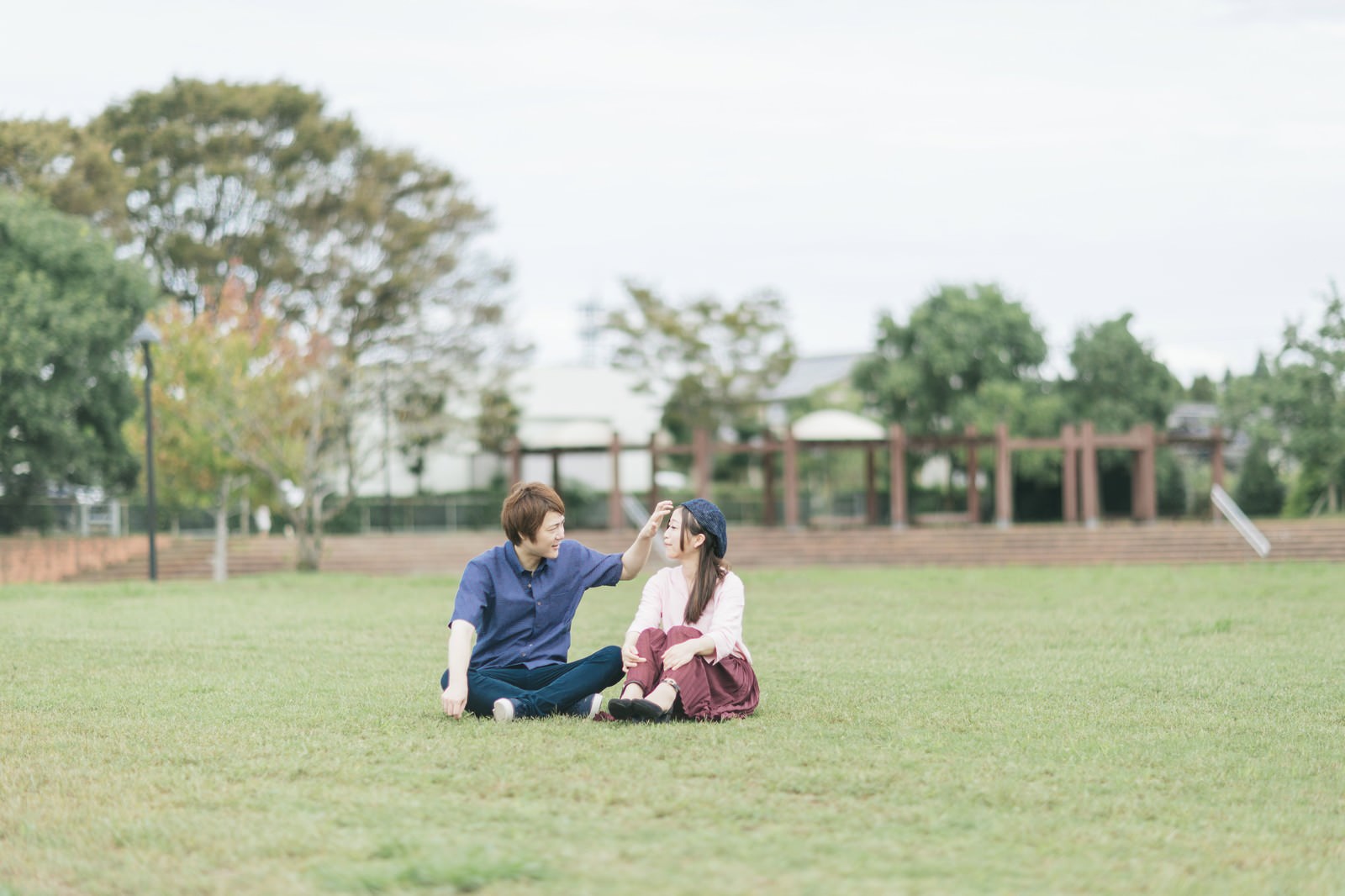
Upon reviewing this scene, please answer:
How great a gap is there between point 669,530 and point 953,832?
2418 millimetres

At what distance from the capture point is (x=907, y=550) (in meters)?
25.7

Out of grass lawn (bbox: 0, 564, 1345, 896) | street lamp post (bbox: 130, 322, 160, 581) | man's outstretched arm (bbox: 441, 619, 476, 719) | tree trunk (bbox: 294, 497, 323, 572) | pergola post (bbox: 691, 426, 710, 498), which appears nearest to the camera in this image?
grass lawn (bbox: 0, 564, 1345, 896)

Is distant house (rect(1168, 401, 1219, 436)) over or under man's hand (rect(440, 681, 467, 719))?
over

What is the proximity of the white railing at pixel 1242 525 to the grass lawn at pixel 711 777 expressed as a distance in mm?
15719

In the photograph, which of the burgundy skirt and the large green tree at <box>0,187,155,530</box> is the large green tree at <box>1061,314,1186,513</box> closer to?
the large green tree at <box>0,187,155,530</box>

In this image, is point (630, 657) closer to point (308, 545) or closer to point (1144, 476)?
point (308, 545)

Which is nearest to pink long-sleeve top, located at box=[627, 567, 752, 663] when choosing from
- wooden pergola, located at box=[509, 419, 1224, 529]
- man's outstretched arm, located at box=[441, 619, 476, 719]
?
man's outstretched arm, located at box=[441, 619, 476, 719]

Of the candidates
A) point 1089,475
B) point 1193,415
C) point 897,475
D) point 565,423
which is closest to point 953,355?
point 897,475

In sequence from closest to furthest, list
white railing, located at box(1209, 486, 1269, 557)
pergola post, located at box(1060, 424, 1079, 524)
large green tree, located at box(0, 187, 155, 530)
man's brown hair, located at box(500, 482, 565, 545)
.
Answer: man's brown hair, located at box(500, 482, 565, 545) → white railing, located at box(1209, 486, 1269, 557) → large green tree, located at box(0, 187, 155, 530) → pergola post, located at box(1060, 424, 1079, 524)

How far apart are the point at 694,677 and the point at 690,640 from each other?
0.16 meters

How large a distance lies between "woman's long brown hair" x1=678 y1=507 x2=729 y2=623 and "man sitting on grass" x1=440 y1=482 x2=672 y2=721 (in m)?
0.13

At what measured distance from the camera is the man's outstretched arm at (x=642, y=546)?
5961 millimetres

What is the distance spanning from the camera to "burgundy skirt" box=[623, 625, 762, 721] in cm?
603

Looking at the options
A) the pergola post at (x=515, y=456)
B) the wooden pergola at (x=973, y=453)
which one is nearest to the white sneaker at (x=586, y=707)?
the wooden pergola at (x=973, y=453)
